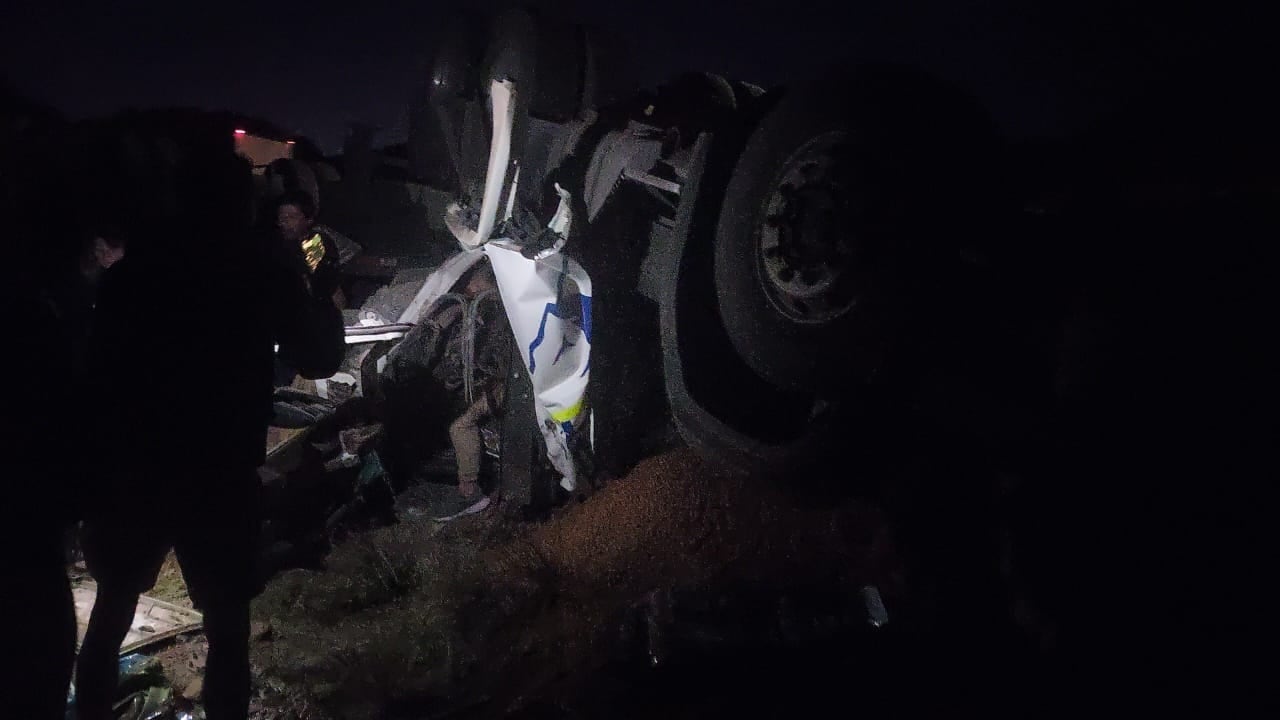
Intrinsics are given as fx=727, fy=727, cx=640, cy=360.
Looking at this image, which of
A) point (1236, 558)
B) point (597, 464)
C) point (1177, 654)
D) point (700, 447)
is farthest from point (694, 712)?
point (597, 464)

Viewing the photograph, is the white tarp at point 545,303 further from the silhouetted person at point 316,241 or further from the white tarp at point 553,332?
the silhouetted person at point 316,241

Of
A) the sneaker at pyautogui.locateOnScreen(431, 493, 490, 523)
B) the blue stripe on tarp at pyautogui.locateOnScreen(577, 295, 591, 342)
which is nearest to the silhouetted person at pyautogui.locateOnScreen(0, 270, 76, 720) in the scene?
the blue stripe on tarp at pyautogui.locateOnScreen(577, 295, 591, 342)

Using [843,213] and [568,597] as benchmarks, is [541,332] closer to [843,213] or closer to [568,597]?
[568,597]

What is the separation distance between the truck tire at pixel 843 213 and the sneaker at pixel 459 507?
3.09 meters

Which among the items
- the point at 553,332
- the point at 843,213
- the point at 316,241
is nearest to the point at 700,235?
the point at 843,213

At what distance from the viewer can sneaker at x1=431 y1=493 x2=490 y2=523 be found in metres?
4.90

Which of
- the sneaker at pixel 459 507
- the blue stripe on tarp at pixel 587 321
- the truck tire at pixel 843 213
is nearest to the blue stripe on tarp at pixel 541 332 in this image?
the blue stripe on tarp at pixel 587 321

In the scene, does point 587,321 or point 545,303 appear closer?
point 587,321

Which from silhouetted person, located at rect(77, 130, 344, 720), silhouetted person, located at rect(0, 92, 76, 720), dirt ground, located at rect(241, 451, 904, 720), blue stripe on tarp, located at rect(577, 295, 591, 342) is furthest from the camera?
blue stripe on tarp, located at rect(577, 295, 591, 342)

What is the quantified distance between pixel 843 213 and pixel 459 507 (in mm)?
3853

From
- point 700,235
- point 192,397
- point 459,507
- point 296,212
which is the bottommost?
point 459,507

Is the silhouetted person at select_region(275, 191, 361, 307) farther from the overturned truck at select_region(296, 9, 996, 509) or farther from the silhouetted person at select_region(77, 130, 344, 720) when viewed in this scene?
the silhouetted person at select_region(77, 130, 344, 720)

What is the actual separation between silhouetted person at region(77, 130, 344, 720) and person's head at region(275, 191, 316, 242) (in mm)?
1383

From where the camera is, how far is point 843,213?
1.91 metres
